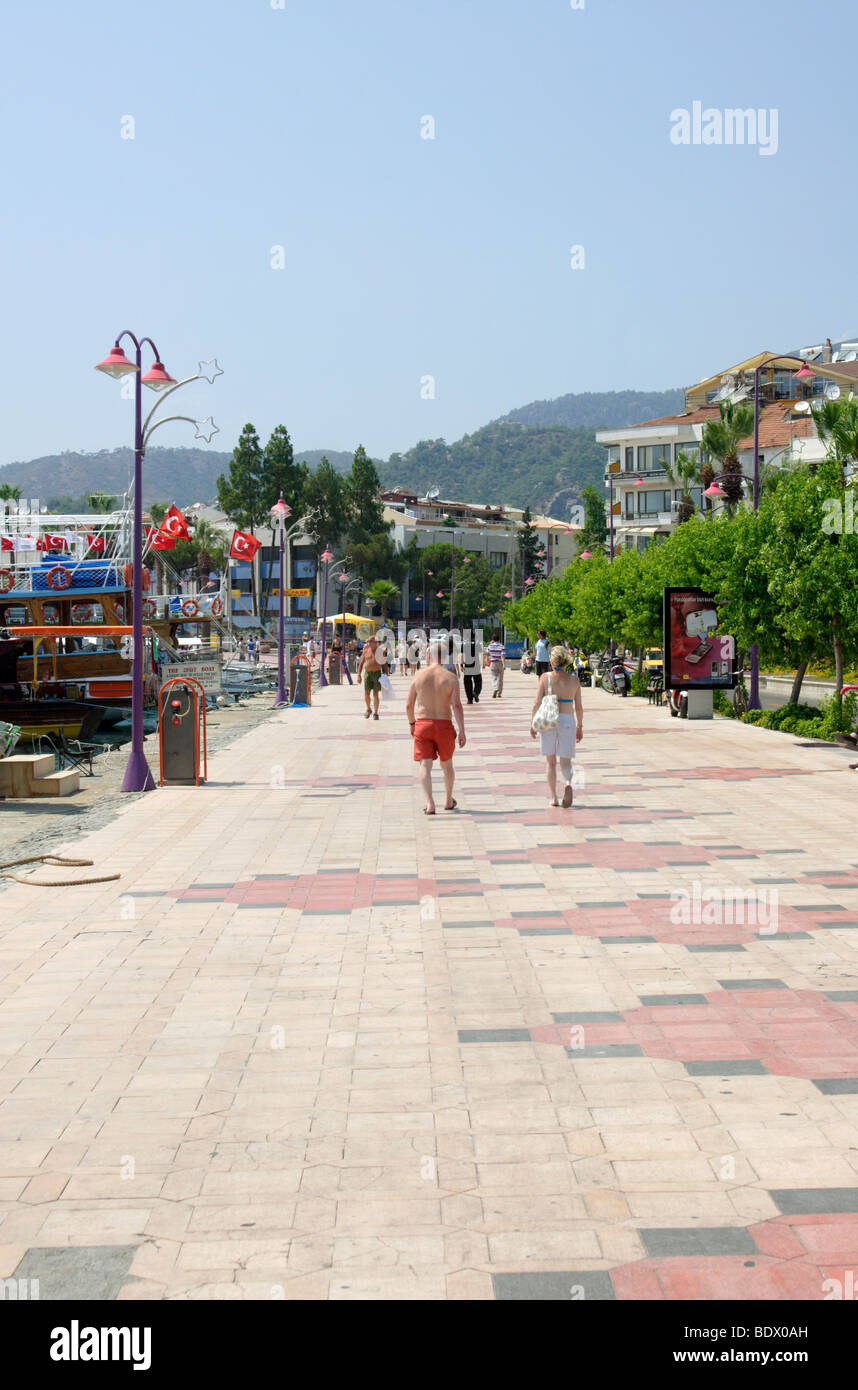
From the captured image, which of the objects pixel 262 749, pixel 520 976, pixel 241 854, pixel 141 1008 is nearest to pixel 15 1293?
pixel 141 1008

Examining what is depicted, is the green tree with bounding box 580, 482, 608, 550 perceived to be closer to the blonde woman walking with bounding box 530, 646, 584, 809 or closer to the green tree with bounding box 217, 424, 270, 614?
the green tree with bounding box 217, 424, 270, 614

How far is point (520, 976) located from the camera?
7.21 meters

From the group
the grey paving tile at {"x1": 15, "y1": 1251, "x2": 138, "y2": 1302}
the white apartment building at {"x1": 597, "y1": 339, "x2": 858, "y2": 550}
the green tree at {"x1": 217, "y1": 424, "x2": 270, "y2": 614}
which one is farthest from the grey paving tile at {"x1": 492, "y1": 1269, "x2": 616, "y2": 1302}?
the green tree at {"x1": 217, "y1": 424, "x2": 270, "y2": 614}

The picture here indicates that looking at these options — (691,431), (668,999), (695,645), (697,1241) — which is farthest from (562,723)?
(691,431)

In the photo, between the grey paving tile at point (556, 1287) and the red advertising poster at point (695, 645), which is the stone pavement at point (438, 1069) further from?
the red advertising poster at point (695, 645)

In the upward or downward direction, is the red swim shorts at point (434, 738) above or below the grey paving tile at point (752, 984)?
above

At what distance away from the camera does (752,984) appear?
22.8 feet

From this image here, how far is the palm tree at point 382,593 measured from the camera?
12281 cm

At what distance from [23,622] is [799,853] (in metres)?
29.3

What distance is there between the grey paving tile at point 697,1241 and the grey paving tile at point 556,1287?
0.24 metres

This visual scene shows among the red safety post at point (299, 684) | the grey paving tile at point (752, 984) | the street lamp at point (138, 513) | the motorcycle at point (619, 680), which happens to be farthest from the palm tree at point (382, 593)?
the grey paving tile at point (752, 984)

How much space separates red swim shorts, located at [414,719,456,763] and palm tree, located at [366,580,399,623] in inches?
4238

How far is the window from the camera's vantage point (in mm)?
85094

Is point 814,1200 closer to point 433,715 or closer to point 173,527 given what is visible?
point 433,715
